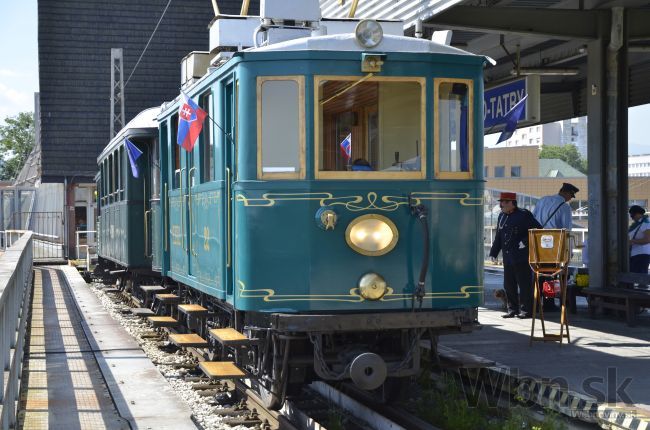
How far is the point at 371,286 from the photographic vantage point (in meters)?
7.28

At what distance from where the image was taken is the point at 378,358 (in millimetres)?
7109

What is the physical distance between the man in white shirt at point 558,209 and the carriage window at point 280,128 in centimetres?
606

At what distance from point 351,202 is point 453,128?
103 cm

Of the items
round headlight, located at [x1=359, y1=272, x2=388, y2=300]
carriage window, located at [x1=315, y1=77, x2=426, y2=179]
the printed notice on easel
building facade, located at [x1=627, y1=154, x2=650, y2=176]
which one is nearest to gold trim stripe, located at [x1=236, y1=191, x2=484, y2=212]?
carriage window, located at [x1=315, y1=77, x2=426, y2=179]

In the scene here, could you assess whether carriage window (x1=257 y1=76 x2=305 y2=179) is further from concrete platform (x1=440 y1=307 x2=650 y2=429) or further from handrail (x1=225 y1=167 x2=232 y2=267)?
concrete platform (x1=440 y1=307 x2=650 y2=429)

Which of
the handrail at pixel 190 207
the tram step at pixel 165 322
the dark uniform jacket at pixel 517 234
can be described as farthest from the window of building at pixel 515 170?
the handrail at pixel 190 207

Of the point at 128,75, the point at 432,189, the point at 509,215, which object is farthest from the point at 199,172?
the point at 128,75

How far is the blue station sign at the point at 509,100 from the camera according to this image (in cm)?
1306

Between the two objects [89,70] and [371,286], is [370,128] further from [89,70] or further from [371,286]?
[89,70]

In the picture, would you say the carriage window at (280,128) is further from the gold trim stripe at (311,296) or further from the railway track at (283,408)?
the railway track at (283,408)

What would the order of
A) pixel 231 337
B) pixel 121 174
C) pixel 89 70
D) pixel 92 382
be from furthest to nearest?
pixel 89 70, pixel 121 174, pixel 92 382, pixel 231 337

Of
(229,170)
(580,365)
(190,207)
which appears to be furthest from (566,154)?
(229,170)

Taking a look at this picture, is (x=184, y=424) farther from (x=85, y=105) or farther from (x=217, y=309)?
(x=85, y=105)

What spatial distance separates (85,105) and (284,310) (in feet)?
99.6
